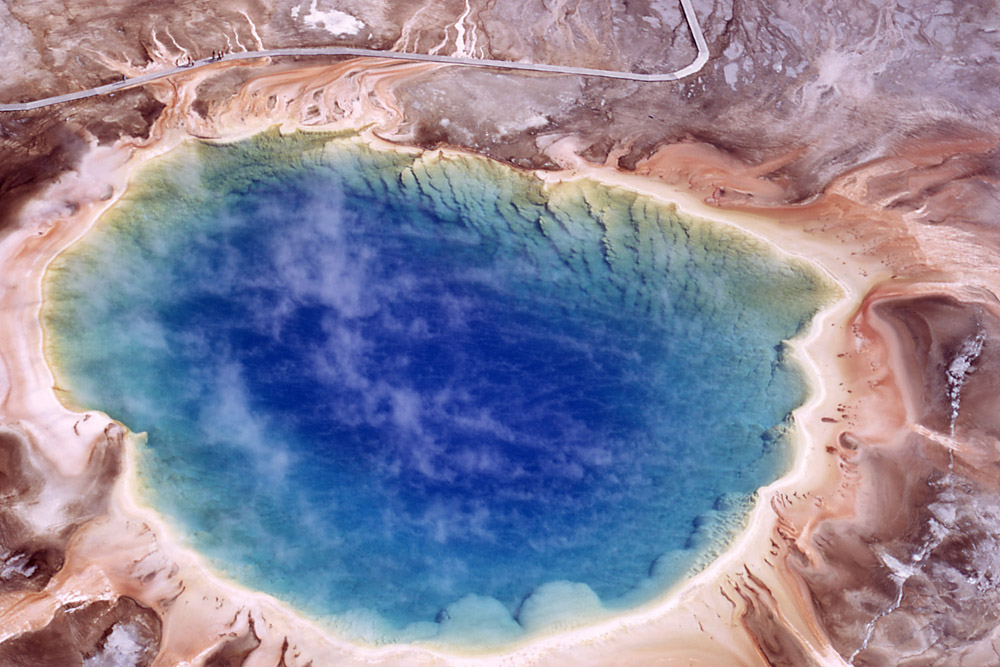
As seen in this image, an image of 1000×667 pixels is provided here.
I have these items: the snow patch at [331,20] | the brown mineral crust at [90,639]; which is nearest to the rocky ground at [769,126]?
the snow patch at [331,20]

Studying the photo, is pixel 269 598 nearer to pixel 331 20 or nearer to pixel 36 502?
pixel 36 502

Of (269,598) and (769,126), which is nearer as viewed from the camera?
(269,598)

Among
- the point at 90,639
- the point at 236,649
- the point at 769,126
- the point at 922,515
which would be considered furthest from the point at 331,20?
the point at 922,515

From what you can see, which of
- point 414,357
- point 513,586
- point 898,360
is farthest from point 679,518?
point 414,357

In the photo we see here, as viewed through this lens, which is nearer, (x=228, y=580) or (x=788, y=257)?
(x=228, y=580)

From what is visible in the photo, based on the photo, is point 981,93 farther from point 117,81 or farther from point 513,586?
point 117,81

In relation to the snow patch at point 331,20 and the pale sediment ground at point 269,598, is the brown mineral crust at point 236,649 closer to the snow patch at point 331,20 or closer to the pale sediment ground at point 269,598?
the pale sediment ground at point 269,598
